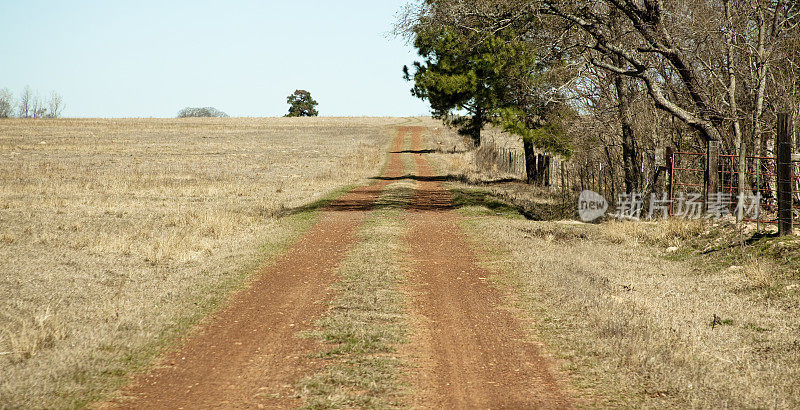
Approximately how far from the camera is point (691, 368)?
6.01 metres

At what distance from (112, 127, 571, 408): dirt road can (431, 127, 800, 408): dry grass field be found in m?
0.47

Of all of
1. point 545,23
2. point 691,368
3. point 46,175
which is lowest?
point 691,368

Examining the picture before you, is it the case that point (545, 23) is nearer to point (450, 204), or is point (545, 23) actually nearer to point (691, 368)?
point (450, 204)

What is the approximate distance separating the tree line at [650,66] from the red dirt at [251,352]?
30.2 ft

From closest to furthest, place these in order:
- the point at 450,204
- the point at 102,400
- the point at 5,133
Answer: the point at 102,400, the point at 450,204, the point at 5,133

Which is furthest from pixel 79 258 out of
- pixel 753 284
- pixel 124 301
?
pixel 753 284

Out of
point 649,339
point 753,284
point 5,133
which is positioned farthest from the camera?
point 5,133

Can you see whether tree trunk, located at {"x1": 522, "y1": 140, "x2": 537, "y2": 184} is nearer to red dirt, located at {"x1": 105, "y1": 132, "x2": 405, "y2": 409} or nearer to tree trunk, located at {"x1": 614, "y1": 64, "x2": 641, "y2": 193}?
tree trunk, located at {"x1": 614, "y1": 64, "x2": 641, "y2": 193}

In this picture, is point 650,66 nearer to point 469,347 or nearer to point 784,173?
point 784,173

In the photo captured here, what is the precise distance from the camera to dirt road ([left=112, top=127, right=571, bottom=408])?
5.31m

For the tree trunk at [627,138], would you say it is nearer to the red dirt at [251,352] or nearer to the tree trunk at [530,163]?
the red dirt at [251,352]

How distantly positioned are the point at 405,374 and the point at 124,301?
450cm

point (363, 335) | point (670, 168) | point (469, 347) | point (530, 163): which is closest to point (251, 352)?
point (363, 335)

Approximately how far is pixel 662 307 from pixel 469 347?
3219 mm
